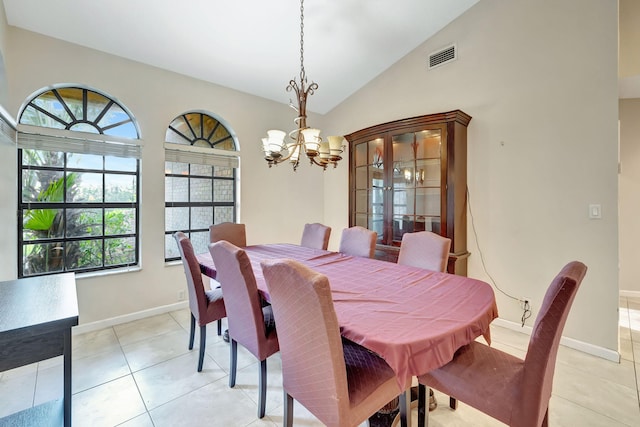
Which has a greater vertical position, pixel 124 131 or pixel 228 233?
pixel 124 131

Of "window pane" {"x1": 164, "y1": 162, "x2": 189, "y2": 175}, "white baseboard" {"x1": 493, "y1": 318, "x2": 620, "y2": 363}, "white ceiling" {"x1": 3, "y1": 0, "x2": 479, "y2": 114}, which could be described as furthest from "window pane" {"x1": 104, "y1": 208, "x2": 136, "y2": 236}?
"white baseboard" {"x1": 493, "y1": 318, "x2": 620, "y2": 363}

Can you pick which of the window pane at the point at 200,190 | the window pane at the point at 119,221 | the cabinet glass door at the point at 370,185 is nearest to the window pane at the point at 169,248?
the window pane at the point at 119,221

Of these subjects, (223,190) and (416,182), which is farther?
(223,190)

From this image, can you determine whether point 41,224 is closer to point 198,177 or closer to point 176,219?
point 176,219

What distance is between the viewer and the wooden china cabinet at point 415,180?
114 inches

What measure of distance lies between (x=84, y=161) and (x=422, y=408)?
139 inches

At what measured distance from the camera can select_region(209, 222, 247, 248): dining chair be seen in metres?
3.12

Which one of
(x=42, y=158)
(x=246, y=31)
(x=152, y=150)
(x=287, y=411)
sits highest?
(x=246, y=31)

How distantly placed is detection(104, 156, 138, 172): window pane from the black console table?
1947 mm

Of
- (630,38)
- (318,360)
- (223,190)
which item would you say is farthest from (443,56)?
(318,360)

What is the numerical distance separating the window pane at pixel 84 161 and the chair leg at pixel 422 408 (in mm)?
3415

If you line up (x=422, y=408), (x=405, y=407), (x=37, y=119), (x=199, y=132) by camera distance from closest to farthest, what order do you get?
(x=405, y=407) → (x=422, y=408) → (x=37, y=119) → (x=199, y=132)

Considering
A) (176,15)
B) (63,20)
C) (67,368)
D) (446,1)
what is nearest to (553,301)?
(67,368)

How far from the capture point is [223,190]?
374cm
